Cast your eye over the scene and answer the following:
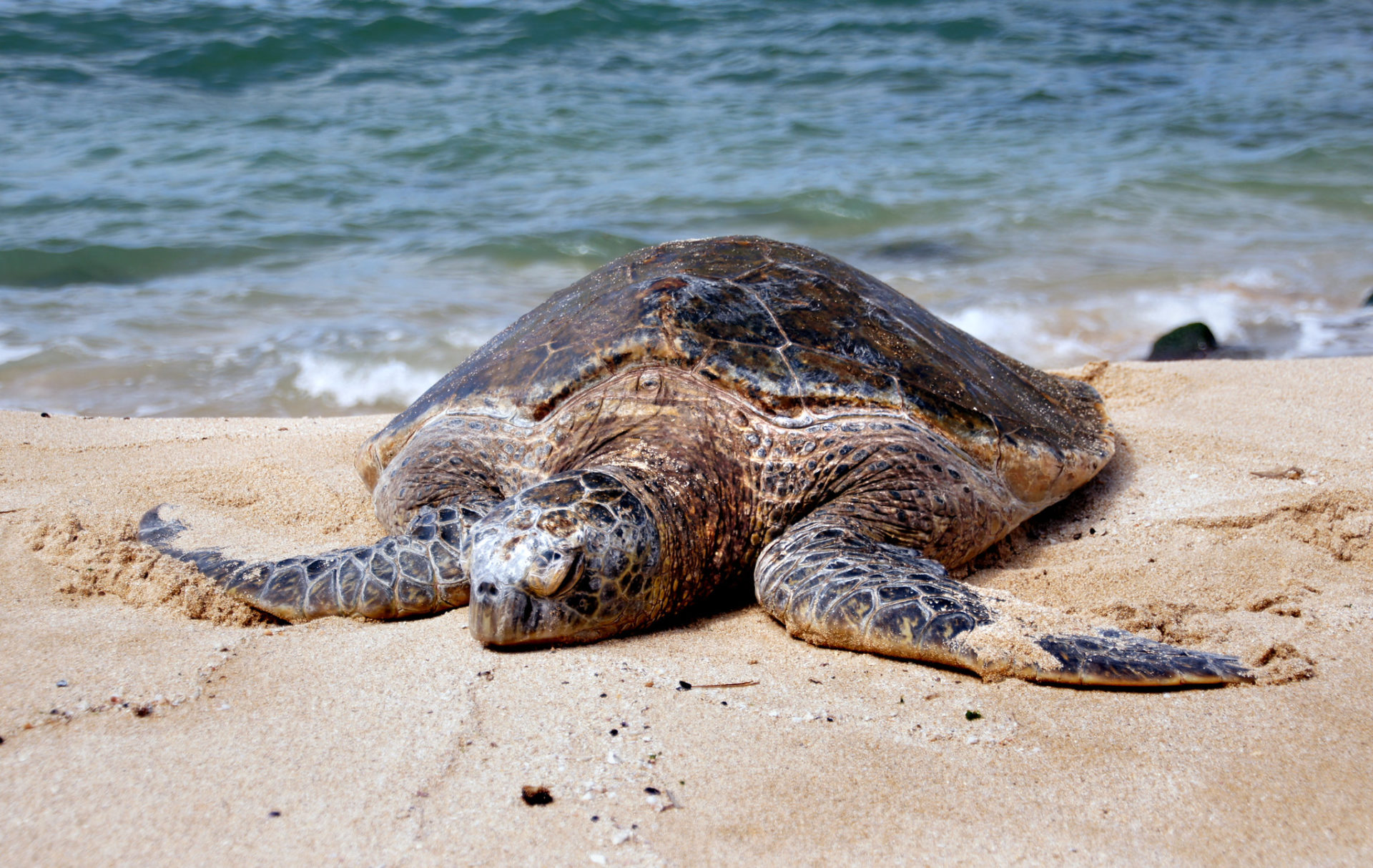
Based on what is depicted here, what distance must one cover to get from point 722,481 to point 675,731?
39.0 inches

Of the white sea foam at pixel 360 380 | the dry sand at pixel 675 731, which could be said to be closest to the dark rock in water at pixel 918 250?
the white sea foam at pixel 360 380

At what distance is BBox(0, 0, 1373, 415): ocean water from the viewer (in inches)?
258

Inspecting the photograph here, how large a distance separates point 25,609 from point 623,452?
164cm

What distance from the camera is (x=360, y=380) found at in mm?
5824

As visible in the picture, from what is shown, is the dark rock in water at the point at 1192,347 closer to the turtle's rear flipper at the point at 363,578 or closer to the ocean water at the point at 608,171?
the ocean water at the point at 608,171

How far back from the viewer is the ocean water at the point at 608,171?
6.56 metres

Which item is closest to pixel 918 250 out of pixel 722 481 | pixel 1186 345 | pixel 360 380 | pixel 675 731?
pixel 1186 345

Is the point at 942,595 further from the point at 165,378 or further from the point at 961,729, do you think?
the point at 165,378

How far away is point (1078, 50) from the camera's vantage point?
1539 cm

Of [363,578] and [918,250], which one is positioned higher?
[363,578]

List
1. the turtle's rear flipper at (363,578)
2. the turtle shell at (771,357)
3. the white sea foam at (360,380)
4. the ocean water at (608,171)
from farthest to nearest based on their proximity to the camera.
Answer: the ocean water at (608,171) < the white sea foam at (360,380) < the turtle shell at (771,357) < the turtle's rear flipper at (363,578)

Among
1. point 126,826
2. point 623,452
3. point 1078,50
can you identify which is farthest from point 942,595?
point 1078,50

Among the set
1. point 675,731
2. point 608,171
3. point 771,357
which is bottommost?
point 608,171

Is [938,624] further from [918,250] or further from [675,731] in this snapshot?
[918,250]
